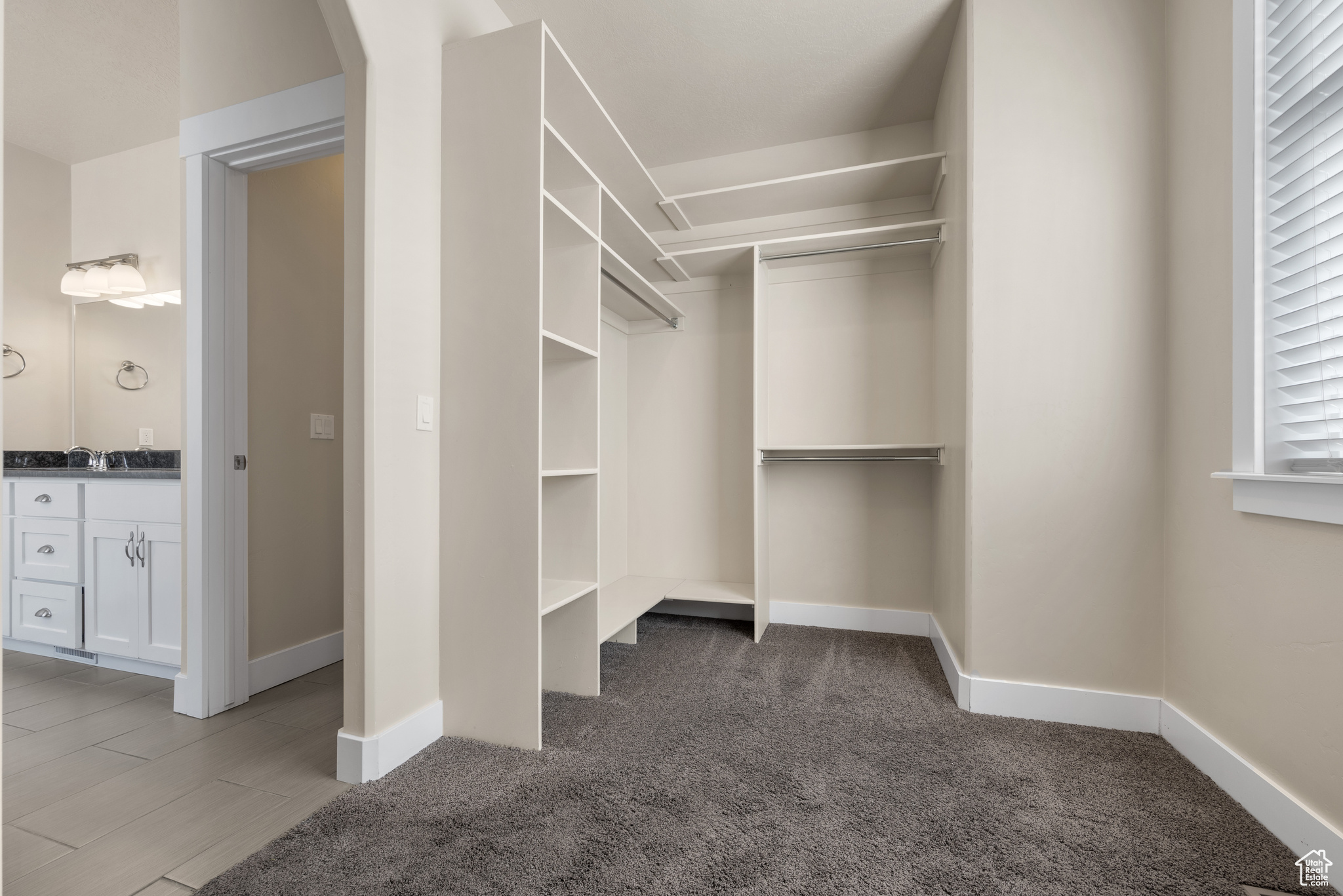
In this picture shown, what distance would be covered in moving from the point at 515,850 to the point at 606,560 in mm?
2013

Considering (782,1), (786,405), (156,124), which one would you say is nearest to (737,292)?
(786,405)

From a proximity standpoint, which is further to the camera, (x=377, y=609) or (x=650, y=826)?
(x=377, y=609)

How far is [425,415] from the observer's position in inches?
77.4

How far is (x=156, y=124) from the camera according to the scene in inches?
135

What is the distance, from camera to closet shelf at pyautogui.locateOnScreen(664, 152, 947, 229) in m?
2.90

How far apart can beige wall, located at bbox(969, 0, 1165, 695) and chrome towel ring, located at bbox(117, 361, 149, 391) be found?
424cm

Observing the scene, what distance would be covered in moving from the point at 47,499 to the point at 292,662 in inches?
52.9

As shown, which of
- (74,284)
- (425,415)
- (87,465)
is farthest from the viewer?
(74,284)

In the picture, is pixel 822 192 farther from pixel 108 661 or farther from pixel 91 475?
pixel 108 661

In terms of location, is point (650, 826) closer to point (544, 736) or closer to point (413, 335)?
point (544, 736)

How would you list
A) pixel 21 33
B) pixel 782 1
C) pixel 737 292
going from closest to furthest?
pixel 782 1 < pixel 21 33 < pixel 737 292

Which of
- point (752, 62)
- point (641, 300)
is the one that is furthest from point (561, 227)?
point (752, 62)

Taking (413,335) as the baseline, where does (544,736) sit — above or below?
below

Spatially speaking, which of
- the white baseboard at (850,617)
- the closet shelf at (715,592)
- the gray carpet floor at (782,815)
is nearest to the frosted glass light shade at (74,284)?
the gray carpet floor at (782,815)
